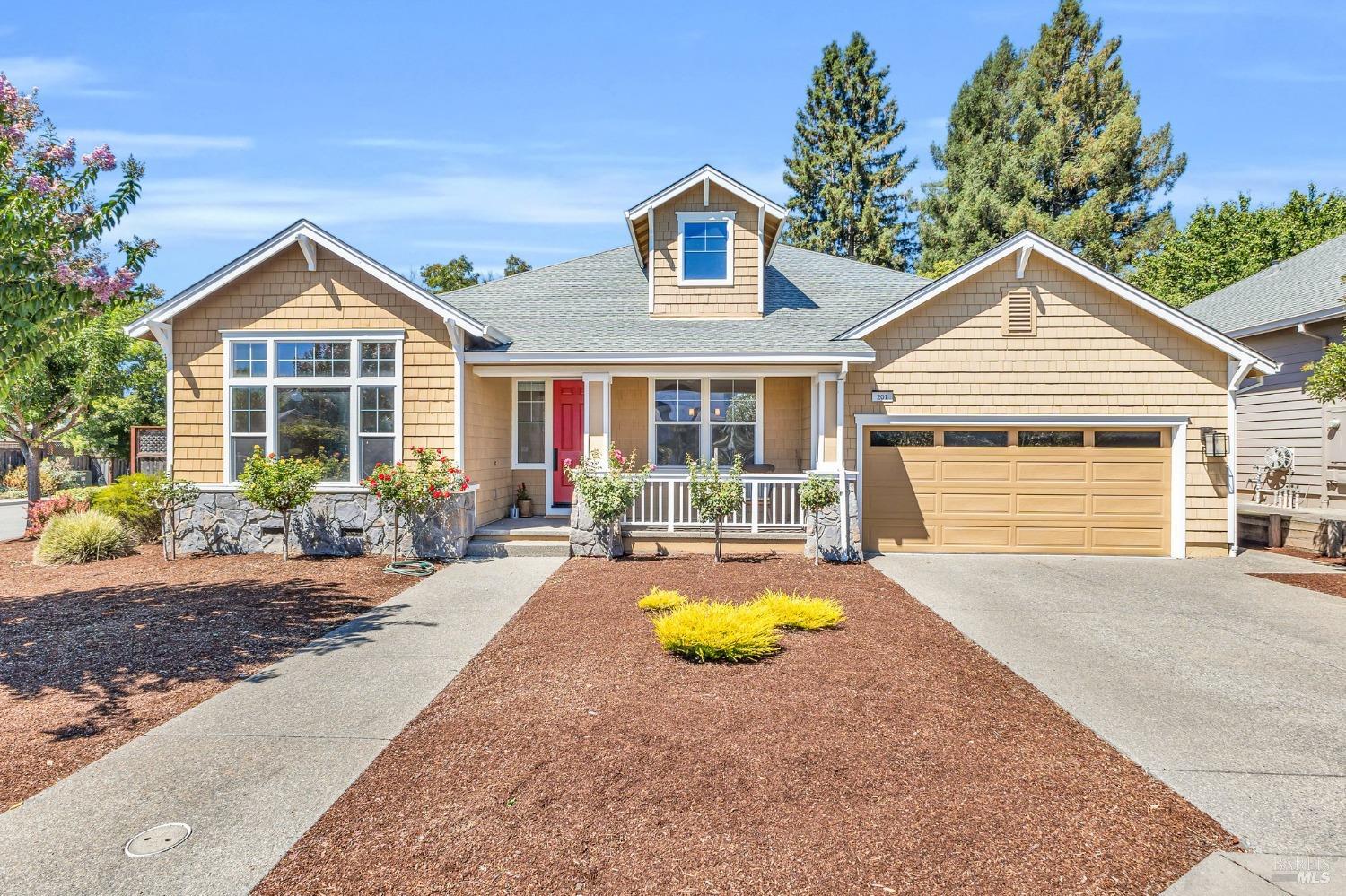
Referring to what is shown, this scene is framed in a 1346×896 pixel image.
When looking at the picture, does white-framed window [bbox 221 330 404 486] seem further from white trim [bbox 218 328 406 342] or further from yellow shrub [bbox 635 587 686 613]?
yellow shrub [bbox 635 587 686 613]

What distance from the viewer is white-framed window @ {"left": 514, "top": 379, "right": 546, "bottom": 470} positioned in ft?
39.8

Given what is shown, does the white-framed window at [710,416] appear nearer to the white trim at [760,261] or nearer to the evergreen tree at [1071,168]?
the white trim at [760,261]

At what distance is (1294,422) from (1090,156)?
18.0m

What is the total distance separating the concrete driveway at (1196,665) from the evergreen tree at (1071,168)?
20.4 meters

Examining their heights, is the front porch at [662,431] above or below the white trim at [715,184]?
below

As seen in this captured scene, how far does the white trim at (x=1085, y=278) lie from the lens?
10320 millimetres

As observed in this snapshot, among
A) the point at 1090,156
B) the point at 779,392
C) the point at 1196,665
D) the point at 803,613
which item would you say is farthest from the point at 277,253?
the point at 1090,156

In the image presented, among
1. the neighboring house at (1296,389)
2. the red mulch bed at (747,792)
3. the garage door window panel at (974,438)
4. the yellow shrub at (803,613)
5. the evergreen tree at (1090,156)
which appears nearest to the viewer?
the red mulch bed at (747,792)

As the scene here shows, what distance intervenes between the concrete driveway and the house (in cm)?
222

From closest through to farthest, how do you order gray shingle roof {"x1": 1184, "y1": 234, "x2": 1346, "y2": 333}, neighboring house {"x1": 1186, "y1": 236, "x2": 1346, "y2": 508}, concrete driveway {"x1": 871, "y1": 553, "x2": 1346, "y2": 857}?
concrete driveway {"x1": 871, "y1": 553, "x2": 1346, "y2": 857} < neighboring house {"x1": 1186, "y1": 236, "x2": 1346, "y2": 508} < gray shingle roof {"x1": 1184, "y1": 234, "x2": 1346, "y2": 333}

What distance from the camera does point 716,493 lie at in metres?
9.49

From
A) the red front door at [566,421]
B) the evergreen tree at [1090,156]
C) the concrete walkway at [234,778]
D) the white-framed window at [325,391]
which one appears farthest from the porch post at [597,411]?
the evergreen tree at [1090,156]

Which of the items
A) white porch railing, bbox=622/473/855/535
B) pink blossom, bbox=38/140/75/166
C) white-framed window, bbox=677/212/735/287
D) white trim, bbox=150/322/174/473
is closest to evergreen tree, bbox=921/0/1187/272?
white-framed window, bbox=677/212/735/287

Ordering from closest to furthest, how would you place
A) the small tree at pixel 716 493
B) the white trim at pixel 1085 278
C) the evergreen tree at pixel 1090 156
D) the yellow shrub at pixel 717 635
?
the yellow shrub at pixel 717 635, the small tree at pixel 716 493, the white trim at pixel 1085 278, the evergreen tree at pixel 1090 156
